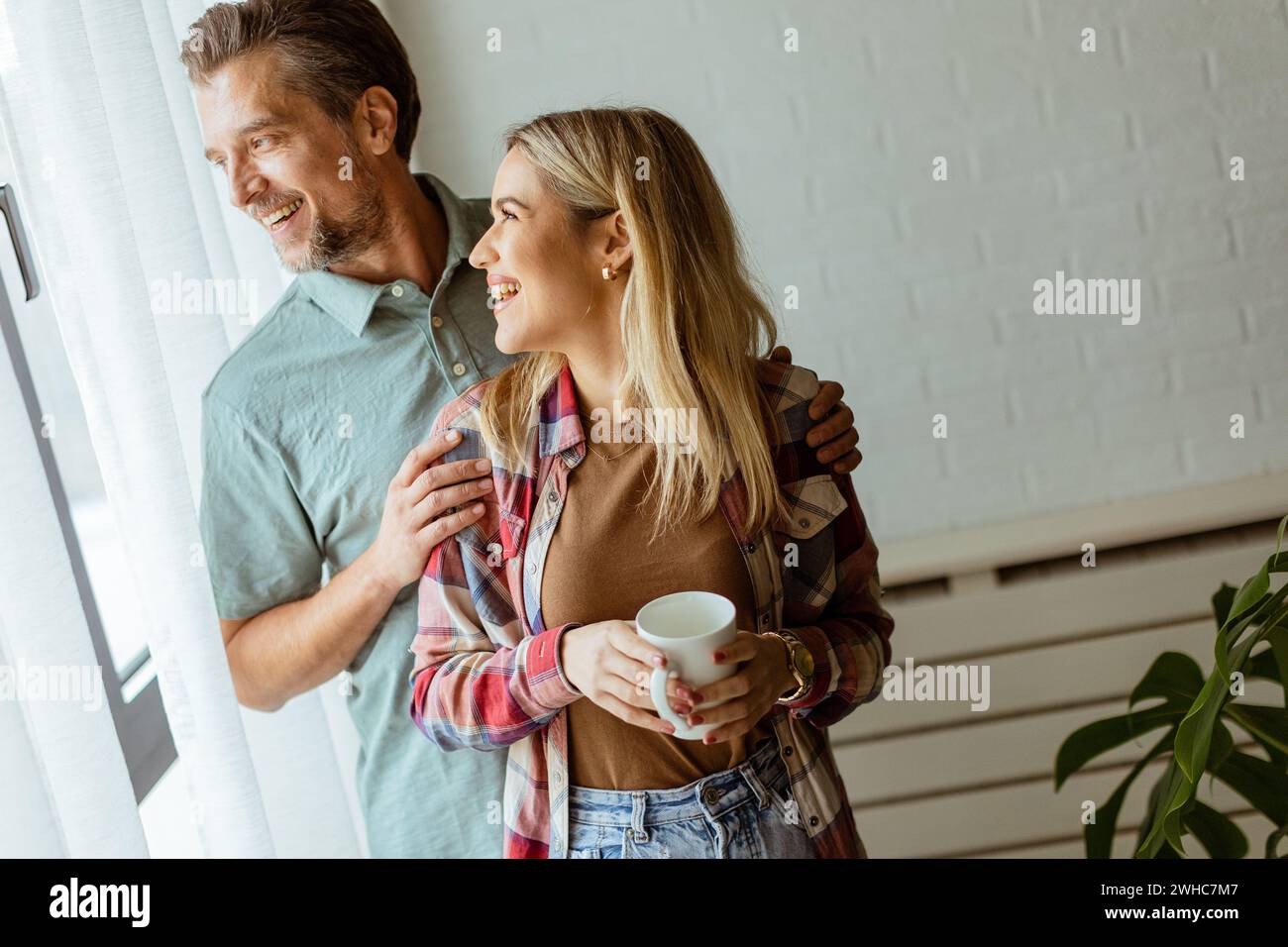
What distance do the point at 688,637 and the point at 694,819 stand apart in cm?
21

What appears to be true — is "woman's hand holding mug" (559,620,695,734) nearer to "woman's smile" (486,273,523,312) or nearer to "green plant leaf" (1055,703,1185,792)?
"woman's smile" (486,273,523,312)

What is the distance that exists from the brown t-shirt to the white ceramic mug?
0.08 meters

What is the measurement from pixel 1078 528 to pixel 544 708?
981mm

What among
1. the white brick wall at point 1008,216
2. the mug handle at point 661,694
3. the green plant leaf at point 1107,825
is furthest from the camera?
the white brick wall at point 1008,216

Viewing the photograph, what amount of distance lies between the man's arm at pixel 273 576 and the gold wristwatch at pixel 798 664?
12.1 inches

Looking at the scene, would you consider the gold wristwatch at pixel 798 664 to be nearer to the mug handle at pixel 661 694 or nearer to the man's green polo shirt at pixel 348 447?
the mug handle at pixel 661 694

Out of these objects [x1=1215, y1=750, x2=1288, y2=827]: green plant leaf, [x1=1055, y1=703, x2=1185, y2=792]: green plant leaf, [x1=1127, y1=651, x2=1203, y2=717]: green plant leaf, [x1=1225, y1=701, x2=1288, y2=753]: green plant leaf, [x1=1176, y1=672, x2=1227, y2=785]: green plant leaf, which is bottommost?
[x1=1215, y1=750, x2=1288, y2=827]: green plant leaf

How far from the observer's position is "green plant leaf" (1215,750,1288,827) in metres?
1.04

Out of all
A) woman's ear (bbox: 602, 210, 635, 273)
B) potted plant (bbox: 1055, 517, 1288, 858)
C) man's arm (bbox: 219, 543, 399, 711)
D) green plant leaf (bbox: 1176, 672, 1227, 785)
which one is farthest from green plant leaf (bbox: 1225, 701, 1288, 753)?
man's arm (bbox: 219, 543, 399, 711)

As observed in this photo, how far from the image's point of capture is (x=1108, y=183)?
158 centimetres

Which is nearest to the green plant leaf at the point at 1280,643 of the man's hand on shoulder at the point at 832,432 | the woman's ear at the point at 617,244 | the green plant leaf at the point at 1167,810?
the green plant leaf at the point at 1167,810

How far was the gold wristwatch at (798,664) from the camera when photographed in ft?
3.02

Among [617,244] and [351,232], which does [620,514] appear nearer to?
[617,244]
